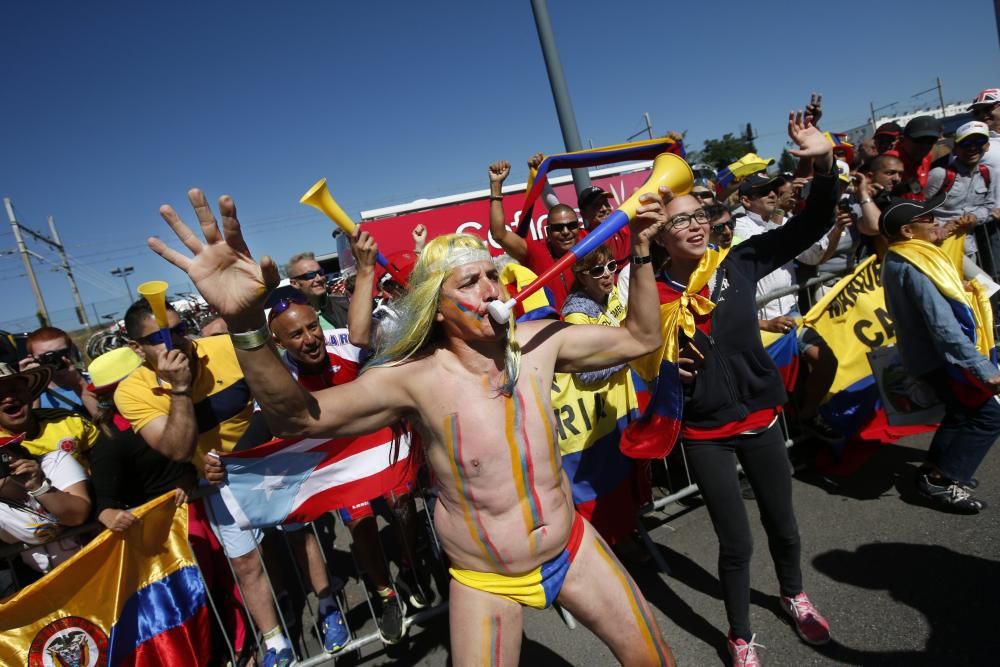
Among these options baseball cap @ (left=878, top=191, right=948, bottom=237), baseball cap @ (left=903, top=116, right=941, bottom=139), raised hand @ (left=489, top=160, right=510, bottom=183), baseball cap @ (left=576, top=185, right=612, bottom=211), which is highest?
raised hand @ (left=489, top=160, right=510, bottom=183)

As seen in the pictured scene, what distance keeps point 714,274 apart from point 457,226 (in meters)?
6.59

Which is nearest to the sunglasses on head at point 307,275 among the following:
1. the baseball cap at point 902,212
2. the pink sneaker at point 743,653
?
the pink sneaker at point 743,653

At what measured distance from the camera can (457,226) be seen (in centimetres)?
887

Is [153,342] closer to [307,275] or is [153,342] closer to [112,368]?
[112,368]

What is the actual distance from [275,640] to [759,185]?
5.28 m

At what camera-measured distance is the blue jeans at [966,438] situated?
11.2 ft

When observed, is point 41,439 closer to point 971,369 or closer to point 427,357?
point 427,357

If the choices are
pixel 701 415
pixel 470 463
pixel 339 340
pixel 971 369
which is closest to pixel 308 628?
pixel 339 340

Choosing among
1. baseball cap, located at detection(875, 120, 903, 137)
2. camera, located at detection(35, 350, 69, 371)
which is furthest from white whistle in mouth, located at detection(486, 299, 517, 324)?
baseball cap, located at detection(875, 120, 903, 137)

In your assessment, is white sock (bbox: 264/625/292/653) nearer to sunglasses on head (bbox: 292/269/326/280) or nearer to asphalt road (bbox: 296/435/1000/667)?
asphalt road (bbox: 296/435/1000/667)

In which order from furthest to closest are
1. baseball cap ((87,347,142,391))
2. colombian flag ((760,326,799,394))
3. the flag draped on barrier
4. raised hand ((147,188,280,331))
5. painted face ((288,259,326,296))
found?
painted face ((288,259,326,296)) → colombian flag ((760,326,799,394)) → baseball cap ((87,347,142,391)) → the flag draped on barrier → raised hand ((147,188,280,331))

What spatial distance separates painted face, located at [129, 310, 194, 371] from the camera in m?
3.20

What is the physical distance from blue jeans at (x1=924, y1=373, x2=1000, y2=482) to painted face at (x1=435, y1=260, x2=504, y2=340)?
3206mm

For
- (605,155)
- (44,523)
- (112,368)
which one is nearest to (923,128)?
(605,155)
